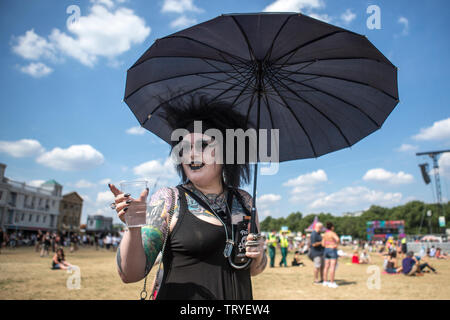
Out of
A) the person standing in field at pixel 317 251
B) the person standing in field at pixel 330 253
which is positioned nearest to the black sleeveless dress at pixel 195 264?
the person standing in field at pixel 330 253

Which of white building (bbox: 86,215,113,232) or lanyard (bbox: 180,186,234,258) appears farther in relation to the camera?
white building (bbox: 86,215,113,232)

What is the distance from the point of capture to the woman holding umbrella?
157 cm

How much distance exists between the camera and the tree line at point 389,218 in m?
81.8

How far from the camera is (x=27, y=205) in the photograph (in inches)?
2566

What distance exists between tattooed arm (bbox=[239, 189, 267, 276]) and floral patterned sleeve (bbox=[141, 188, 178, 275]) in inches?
20.6

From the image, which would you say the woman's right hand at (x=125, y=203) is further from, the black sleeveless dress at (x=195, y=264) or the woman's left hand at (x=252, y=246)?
the woman's left hand at (x=252, y=246)

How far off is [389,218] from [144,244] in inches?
4576

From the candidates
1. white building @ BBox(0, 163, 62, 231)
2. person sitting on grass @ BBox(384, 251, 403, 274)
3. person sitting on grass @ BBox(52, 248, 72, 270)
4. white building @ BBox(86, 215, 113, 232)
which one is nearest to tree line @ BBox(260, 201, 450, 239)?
person sitting on grass @ BBox(384, 251, 403, 274)

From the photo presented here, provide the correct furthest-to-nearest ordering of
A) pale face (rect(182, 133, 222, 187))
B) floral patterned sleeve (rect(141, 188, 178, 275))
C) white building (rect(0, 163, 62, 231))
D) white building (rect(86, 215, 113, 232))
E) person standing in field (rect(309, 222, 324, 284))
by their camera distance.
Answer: white building (rect(86, 215, 113, 232)) < white building (rect(0, 163, 62, 231)) < person standing in field (rect(309, 222, 324, 284)) < pale face (rect(182, 133, 222, 187)) < floral patterned sleeve (rect(141, 188, 178, 275))

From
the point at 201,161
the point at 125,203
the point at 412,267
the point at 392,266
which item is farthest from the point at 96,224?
the point at 125,203

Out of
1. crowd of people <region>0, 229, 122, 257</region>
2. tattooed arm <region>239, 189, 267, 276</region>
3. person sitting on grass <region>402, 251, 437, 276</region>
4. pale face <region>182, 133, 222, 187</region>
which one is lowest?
crowd of people <region>0, 229, 122, 257</region>

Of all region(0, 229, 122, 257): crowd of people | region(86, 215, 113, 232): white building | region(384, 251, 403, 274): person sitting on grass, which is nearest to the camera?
region(384, 251, 403, 274): person sitting on grass

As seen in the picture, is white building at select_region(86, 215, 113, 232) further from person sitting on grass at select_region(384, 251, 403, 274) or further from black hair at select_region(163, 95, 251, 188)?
black hair at select_region(163, 95, 251, 188)

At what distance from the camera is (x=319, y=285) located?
9312mm
